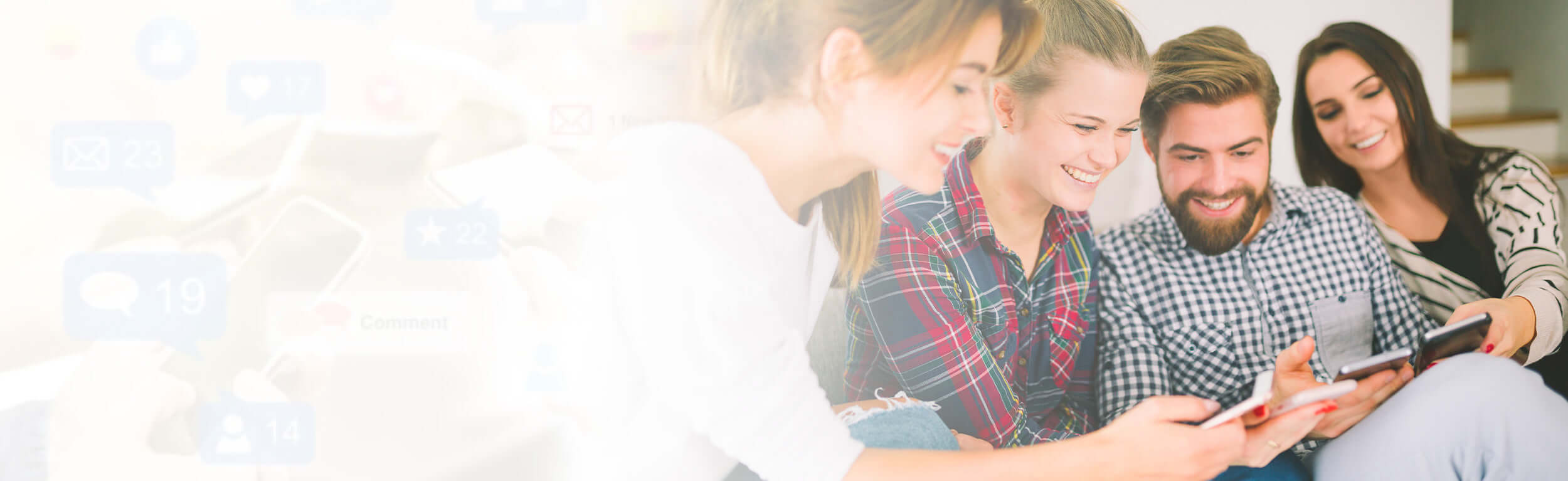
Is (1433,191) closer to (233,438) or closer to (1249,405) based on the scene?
(1249,405)

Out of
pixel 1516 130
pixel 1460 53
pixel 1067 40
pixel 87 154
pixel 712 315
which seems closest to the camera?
pixel 712 315

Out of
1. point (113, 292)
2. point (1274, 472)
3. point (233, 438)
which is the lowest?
point (1274, 472)

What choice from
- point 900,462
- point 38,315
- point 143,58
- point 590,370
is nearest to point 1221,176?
point 900,462

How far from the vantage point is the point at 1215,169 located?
3.93 ft

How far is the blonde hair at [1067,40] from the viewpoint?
1.08 m

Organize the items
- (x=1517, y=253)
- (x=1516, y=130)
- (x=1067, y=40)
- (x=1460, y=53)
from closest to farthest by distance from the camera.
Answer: (x=1067, y=40)
(x=1517, y=253)
(x=1516, y=130)
(x=1460, y=53)

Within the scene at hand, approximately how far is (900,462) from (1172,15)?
0.70m

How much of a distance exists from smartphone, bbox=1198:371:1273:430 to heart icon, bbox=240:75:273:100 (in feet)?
4.17

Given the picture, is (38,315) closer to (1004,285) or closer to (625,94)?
(625,94)

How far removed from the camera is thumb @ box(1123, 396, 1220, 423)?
1.04 meters
